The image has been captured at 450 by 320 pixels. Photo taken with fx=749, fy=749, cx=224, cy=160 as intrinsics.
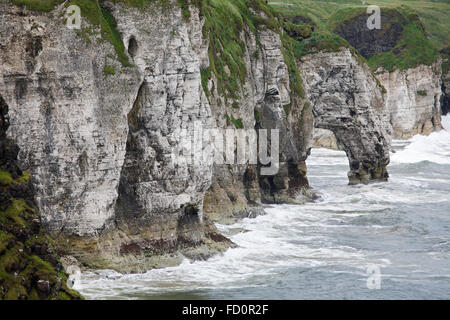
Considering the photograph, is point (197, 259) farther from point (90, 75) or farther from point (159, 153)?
point (90, 75)

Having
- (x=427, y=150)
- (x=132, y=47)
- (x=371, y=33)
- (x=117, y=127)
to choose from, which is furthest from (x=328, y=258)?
(x=371, y=33)

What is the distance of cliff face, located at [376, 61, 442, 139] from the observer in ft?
374

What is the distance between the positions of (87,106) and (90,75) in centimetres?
136

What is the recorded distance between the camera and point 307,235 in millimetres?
45438

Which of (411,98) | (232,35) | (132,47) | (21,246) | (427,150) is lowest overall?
(427,150)

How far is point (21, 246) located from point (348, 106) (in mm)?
47882

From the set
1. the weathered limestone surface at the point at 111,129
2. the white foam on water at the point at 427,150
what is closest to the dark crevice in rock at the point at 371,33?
the white foam on water at the point at 427,150

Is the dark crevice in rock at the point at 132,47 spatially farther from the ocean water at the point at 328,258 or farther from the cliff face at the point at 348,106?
the cliff face at the point at 348,106

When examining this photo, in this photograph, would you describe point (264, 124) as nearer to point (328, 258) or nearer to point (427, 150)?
point (328, 258)

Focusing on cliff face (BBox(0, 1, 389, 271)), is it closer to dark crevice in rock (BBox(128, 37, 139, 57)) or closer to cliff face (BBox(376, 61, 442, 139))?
dark crevice in rock (BBox(128, 37, 139, 57))

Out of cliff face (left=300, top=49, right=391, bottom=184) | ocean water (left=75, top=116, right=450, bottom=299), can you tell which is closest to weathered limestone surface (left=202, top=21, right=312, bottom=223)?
ocean water (left=75, top=116, right=450, bottom=299)

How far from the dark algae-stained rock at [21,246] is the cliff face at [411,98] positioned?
92277 mm

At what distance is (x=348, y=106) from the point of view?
67.4m

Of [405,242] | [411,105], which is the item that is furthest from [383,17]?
[405,242]
